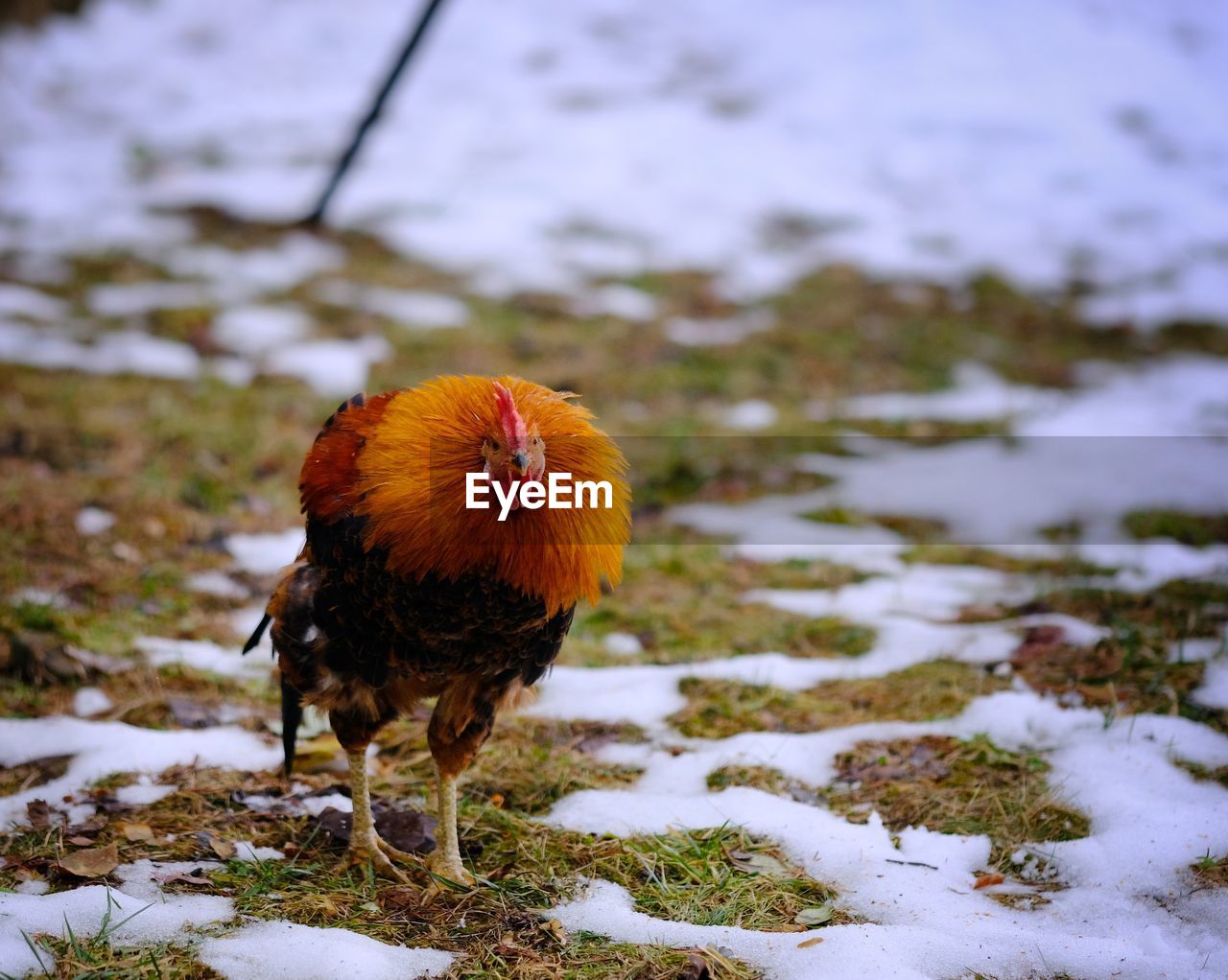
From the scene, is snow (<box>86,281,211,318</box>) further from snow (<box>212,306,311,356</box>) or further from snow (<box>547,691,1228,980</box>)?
snow (<box>547,691,1228,980</box>)

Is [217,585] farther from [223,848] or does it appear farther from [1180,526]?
[1180,526]

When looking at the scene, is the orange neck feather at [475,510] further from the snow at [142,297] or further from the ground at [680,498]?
the snow at [142,297]

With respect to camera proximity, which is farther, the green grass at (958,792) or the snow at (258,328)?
the snow at (258,328)

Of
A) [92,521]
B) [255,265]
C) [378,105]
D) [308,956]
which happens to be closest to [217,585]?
[92,521]

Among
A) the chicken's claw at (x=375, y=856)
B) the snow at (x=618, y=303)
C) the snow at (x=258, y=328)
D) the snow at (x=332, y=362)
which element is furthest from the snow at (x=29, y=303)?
the chicken's claw at (x=375, y=856)

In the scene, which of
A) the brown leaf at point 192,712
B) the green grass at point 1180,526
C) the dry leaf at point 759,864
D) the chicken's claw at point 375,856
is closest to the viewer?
the dry leaf at point 759,864

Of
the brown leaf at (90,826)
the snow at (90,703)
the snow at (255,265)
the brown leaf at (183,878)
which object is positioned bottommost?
the brown leaf at (183,878)
